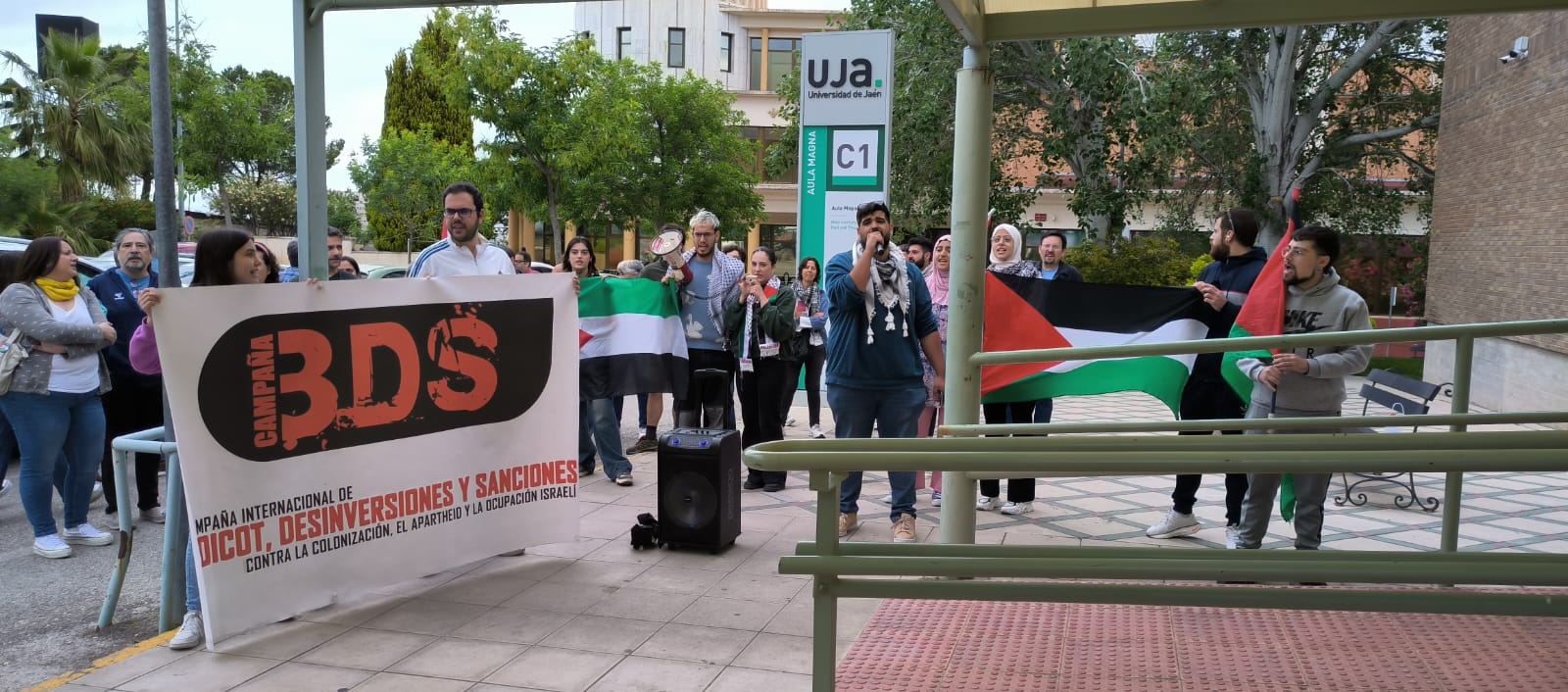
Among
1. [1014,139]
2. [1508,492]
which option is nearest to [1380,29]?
[1014,139]

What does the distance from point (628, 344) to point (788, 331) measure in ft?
5.35

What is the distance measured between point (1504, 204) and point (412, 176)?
36818 mm

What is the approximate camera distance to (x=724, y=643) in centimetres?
462

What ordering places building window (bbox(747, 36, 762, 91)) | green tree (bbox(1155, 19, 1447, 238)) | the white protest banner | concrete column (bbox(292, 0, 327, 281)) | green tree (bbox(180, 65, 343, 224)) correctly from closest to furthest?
the white protest banner
concrete column (bbox(292, 0, 327, 281))
green tree (bbox(1155, 19, 1447, 238))
green tree (bbox(180, 65, 343, 224))
building window (bbox(747, 36, 762, 91))

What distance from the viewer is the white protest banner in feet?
14.8

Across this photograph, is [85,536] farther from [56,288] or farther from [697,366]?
[697,366]

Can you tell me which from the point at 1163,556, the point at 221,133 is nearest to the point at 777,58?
the point at 221,133

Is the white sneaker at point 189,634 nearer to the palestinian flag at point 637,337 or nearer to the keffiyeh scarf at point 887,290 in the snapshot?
the keffiyeh scarf at point 887,290

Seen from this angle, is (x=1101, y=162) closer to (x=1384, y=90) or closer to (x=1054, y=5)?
(x=1384, y=90)

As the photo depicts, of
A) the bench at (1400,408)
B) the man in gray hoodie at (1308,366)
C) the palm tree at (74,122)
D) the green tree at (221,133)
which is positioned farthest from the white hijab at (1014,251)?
the palm tree at (74,122)

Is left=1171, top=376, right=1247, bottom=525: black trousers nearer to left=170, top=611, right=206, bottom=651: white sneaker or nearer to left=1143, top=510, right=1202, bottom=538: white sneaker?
left=1143, top=510, right=1202, bottom=538: white sneaker

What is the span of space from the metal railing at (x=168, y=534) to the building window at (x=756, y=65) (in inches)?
1971

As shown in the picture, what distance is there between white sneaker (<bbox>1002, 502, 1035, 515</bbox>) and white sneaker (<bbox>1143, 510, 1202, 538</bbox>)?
0.86 metres

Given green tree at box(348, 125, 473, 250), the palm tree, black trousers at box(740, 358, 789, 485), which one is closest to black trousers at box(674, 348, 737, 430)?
black trousers at box(740, 358, 789, 485)
